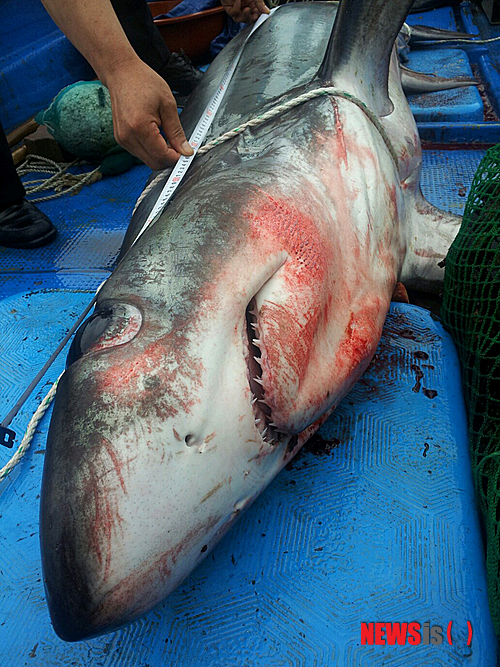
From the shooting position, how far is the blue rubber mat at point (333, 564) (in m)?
1.23

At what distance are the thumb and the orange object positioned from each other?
393 cm

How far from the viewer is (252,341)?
110 centimetres

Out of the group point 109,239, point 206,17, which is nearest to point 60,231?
point 109,239

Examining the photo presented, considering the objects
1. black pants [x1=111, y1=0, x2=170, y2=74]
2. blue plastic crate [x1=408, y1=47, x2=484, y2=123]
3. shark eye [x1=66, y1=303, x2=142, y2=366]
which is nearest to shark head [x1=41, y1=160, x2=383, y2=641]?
shark eye [x1=66, y1=303, x2=142, y2=366]

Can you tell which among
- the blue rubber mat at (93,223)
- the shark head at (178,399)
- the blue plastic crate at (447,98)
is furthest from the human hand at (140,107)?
the blue plastic crate at (447,98)

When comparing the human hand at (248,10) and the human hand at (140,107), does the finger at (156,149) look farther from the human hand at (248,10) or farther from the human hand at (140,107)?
the human hand at (248,10)

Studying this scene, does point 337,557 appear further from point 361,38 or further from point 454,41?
point 454,41

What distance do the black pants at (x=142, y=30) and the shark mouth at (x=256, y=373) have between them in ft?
12.6

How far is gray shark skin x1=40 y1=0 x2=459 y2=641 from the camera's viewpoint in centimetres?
91

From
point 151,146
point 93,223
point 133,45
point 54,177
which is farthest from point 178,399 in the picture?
point 133,45

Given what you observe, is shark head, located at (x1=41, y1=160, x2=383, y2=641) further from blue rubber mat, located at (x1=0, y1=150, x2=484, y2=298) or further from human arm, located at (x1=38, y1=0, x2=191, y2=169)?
blue rubber mat, located at (x1=0, y1=150, x2=484, y2=298)

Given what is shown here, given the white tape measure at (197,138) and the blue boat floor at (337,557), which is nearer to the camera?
the blue boat floor at (337,557)

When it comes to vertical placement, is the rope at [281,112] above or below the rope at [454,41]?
above

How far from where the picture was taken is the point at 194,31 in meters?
5.25
